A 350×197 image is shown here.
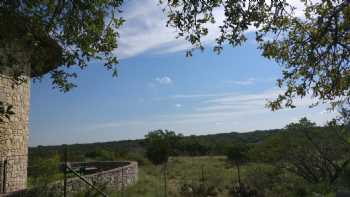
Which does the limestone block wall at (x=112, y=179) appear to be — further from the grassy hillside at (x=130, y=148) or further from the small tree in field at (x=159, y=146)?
the small tree in field at (x=159, y=146)

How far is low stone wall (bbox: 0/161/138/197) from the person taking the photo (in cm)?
1280

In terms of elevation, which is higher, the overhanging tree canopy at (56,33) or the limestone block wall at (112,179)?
the overhanging tree canopy at (56,33)

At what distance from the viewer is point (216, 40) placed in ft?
24.1

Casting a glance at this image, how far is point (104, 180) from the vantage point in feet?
57.3

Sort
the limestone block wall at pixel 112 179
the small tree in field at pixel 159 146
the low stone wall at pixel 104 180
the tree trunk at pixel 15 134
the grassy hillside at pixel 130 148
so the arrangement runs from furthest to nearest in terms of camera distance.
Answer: the small tree in field at pixel 159 146 → the grassy hillside at pixel 130 148 → the limestone block wall at pixel 112 179 → the low stone wall at pixel 104 180 → the tree trunk at pixel 15 134

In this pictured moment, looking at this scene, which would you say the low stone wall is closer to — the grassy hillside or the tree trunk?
the tree trunk

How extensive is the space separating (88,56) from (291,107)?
455 cm

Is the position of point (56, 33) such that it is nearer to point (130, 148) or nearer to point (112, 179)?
point (112, 179)

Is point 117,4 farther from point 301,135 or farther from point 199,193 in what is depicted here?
point 301,135

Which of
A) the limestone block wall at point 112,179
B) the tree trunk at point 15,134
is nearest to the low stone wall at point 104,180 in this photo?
the limestone block wall at point 112,179

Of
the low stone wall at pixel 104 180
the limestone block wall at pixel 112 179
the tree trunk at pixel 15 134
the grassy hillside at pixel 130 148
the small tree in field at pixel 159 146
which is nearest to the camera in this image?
the tree trunk at pixel 15 134

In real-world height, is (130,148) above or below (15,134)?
below

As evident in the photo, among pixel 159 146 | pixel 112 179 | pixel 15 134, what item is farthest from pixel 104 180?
pixel 159 146

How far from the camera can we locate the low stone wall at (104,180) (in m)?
12.8
